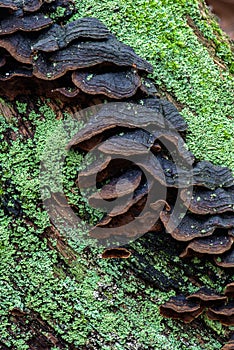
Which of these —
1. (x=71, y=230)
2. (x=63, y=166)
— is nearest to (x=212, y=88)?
(x=63, y=166)

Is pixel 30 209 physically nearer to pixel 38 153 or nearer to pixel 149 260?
pixel 38 153

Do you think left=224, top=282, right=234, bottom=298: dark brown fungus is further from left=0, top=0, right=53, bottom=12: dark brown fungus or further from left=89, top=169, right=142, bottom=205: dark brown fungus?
left=0, top=0, right=53, bottom=12: dark brown fungus

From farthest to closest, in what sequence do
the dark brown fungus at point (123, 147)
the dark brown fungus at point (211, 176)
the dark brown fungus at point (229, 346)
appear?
the dark brown fungus at point (229, 346) < the dark brown fungus at point (211, 176) < the dark brown fungus at point (123, 147)

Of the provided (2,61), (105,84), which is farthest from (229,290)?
(2,61)

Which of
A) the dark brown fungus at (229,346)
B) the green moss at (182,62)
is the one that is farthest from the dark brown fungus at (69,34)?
the dark brown fungus at (229,346)

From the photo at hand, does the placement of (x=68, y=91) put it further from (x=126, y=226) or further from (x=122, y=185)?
(x=126, y=226)

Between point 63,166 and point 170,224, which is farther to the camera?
point 63,166

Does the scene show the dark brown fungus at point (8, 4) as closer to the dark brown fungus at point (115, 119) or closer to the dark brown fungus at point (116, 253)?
the dark brown fungus at point (115, 119)
